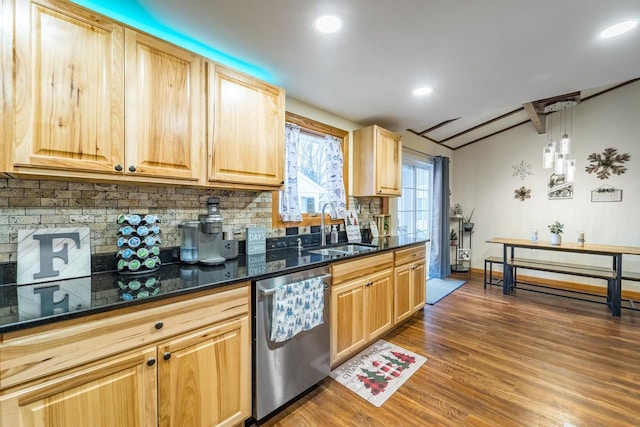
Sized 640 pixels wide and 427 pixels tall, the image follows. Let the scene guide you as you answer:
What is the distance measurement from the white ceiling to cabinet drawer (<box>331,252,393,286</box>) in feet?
4.91

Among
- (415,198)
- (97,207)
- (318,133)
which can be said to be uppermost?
(318,133)

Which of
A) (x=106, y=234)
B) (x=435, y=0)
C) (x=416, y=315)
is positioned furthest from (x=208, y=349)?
(x=416, y=315)

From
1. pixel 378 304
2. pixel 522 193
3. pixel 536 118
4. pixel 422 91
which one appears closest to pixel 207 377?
pixel 378 304

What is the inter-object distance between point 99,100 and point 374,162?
242cm

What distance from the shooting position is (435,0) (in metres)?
1.38

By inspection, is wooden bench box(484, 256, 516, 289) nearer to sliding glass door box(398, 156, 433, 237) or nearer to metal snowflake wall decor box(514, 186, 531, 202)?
sliding glass door box(398, 156, 433, 237)

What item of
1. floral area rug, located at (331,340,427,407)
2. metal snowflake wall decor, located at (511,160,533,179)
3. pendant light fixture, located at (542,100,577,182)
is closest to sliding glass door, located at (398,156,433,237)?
metal snowflake wall decor, located at (511,160,533,179)

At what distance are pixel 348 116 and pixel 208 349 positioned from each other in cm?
263

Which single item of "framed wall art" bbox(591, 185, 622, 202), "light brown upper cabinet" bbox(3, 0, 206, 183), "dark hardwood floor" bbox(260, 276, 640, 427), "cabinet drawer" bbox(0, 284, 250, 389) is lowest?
"dark hardwood floor" bbox(260, 276, 640, 427)

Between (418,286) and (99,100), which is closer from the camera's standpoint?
(99,100)

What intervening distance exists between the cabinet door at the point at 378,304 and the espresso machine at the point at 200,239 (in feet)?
4.20

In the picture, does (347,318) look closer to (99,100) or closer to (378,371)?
(378,371)

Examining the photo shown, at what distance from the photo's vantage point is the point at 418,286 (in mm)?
3082

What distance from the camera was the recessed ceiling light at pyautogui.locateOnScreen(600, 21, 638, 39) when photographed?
1573 mm
